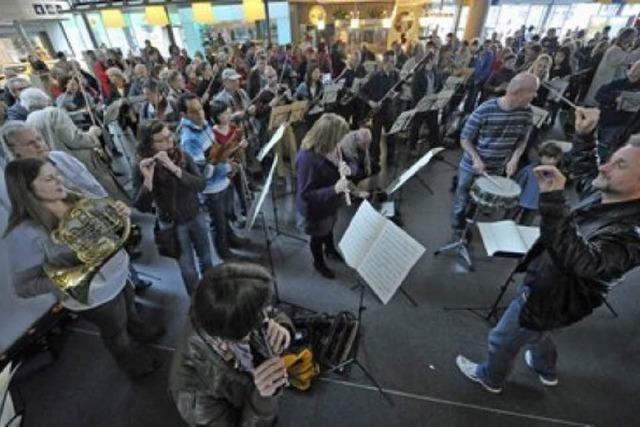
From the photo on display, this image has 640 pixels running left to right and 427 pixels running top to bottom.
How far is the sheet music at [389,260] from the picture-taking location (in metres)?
1.86

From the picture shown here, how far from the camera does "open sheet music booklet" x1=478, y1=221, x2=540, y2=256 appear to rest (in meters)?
2.67

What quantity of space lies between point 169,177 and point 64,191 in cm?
66

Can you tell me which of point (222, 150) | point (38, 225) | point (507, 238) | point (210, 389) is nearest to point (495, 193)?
point (507, 238)

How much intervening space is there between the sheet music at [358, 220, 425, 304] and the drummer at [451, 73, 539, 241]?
1.75 m

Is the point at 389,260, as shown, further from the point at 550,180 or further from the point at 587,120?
the point at 587,120

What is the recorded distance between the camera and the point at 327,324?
9.10 feet

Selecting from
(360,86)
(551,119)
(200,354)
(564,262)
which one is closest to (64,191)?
(200,354)

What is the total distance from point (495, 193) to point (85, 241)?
3152 millimetres

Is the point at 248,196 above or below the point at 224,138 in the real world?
below

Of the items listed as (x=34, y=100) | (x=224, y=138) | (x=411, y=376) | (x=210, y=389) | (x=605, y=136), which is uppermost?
(x=34, y=100)

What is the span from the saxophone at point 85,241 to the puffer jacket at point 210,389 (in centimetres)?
77

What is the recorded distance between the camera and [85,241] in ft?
5.37

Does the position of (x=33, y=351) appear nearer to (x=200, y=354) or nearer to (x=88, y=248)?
(x=88, y=248)

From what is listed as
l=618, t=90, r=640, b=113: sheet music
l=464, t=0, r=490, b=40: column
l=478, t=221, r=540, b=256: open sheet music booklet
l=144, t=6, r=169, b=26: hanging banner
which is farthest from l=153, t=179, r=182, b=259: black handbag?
l=464, t=0, r=490, b=40: column
